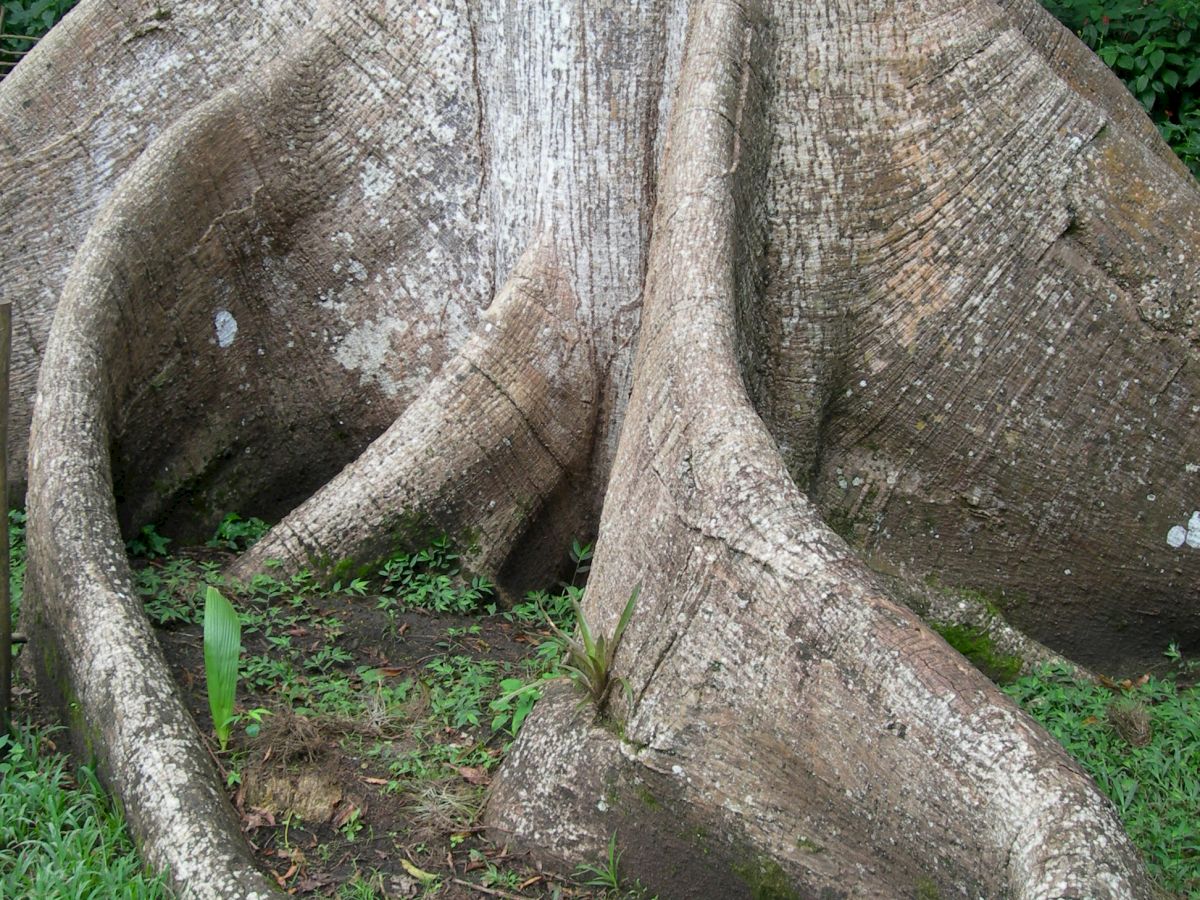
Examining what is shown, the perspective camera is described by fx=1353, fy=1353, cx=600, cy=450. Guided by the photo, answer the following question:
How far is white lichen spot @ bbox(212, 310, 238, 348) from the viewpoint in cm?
508

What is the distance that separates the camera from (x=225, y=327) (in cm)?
511

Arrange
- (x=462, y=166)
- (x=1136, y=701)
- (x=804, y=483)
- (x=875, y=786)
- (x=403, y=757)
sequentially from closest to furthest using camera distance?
(x=875, y=786) < (x=403, y=757) < (x=1136, y=701) < (x=804, y=483) < (x=462, y=166)

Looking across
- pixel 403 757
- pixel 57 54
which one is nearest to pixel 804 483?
pixel 403 757

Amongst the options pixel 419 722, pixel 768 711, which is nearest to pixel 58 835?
pixel 419 722

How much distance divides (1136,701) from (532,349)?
2.29 meters

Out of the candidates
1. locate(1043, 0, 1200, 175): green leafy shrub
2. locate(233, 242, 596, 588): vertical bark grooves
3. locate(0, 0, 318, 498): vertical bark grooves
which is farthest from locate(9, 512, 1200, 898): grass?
locate(1043, 0, 1200, 175): green leafy shrub

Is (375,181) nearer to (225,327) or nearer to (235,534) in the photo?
(225,327)

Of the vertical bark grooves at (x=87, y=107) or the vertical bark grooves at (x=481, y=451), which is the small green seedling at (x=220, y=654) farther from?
the vertical bark grooves at (x=87, y=107)

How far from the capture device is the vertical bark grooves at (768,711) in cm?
266

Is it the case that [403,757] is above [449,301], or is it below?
below

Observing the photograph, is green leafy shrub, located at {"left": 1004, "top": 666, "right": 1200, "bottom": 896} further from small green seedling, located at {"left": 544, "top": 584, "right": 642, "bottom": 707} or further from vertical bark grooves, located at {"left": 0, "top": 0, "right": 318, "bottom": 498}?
vertical bark grooves, located at {"left": 0, "top": 0, "right": 318, "bottom": 498}

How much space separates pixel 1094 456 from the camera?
4523 millimetres

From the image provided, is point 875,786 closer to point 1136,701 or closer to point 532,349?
point 1136,701

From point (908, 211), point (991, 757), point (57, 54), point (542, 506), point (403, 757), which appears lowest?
point (403, 757)
